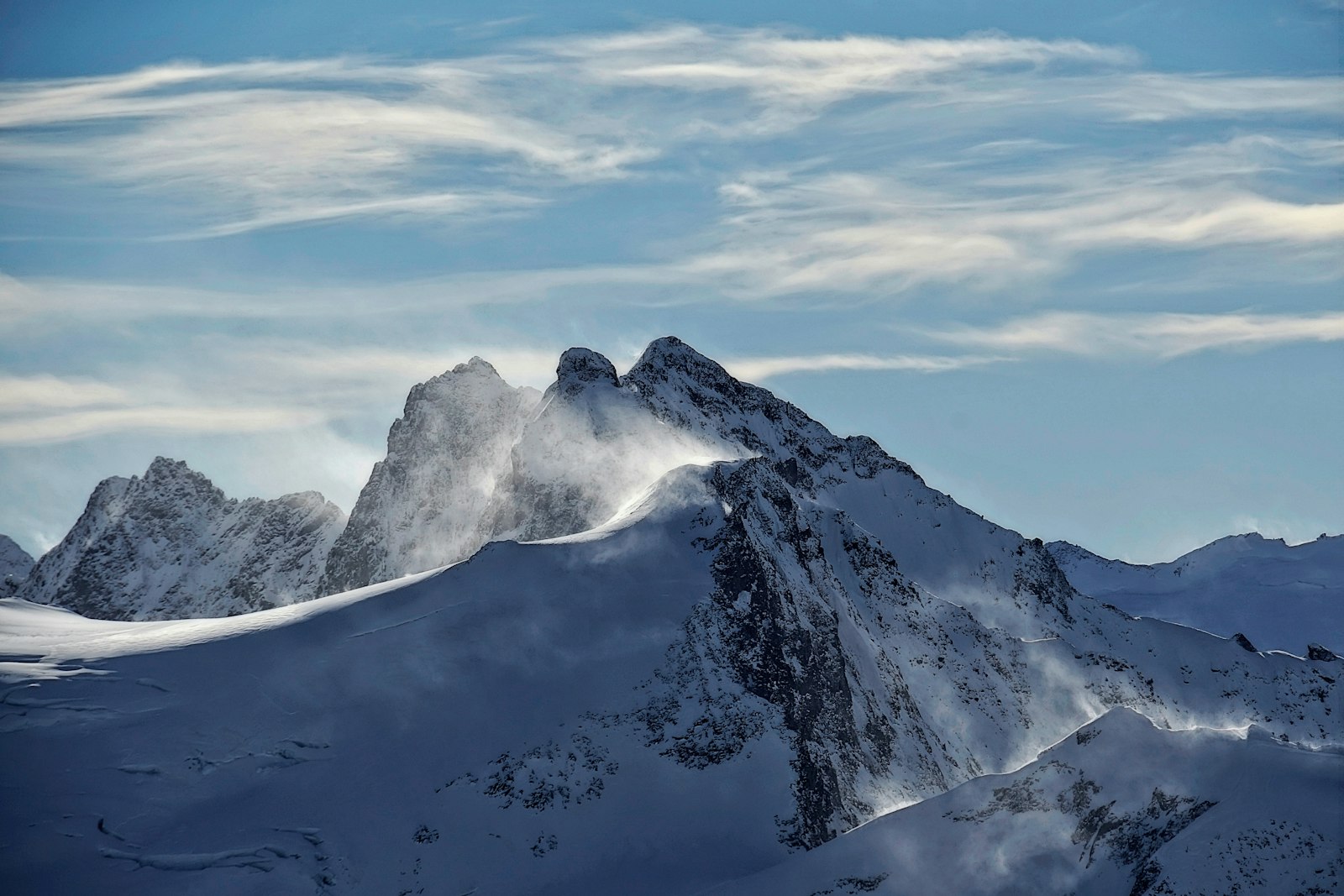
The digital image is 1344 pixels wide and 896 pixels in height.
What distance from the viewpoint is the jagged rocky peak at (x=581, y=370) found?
15075cm

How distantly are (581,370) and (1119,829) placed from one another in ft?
279

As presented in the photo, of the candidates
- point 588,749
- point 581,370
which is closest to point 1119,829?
point 588,749

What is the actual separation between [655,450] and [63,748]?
67020 millimetres

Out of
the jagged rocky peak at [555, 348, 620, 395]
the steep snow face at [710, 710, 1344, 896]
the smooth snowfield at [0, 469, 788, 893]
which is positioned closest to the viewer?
the steep snow face at [710, 710, 1344, 896]

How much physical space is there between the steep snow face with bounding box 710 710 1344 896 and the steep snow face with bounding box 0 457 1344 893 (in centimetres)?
78

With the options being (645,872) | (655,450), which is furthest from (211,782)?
(655,450)

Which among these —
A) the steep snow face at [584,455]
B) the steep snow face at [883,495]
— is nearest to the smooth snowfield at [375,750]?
the steep snow face at [584,455]

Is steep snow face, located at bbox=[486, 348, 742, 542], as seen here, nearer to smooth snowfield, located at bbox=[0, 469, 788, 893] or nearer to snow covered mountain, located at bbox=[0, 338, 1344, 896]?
snow covered mountain, located at bbox=[0, 338, 1344, 896]

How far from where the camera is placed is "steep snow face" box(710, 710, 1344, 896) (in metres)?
73.9

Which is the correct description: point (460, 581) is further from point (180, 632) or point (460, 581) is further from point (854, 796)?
point (854, 796)

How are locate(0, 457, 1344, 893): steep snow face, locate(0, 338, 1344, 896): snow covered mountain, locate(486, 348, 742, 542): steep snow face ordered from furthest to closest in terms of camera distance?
locate(486, 348, 742, 542): steep snow face
locate(0, 457, 1344, 893): steep snow face
locate(0, 338, 1344, 896): snow covered mountain

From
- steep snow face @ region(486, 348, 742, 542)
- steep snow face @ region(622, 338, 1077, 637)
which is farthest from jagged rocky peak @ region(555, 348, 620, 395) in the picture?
steep snow face @ region(622, 338, 1077, 637)

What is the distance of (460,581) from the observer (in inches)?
4262

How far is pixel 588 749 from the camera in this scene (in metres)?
94.7
